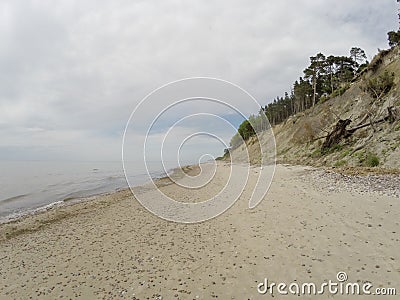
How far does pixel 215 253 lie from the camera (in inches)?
261

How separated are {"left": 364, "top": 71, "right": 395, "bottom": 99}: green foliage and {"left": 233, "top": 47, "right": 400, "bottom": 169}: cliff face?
13 centimetres

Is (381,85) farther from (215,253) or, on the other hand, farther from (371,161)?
(215,253)

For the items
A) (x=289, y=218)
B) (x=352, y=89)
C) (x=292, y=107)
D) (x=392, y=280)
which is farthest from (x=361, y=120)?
(x=292, y=107)

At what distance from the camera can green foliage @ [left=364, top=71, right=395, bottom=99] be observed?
25.4m

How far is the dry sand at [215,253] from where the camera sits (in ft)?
16.9

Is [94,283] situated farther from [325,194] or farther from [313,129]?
[313,129]

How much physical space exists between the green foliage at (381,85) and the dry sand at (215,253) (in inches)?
798

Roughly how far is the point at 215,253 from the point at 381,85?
27.6 metres

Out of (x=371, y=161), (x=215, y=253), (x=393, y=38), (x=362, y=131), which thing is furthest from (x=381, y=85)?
(x=215, y=253)

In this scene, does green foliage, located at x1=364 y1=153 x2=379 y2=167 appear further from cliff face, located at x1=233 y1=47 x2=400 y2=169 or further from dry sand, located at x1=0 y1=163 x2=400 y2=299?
dry sand, located at x1=0 y1=163 x2=400 y2=299

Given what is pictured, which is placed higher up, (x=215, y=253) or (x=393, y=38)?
(x=393, y=38)

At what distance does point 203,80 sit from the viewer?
10102mm

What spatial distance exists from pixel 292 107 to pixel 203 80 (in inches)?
2758

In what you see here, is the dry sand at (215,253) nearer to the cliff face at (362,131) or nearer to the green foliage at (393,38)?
the cliff face at (362,131)
